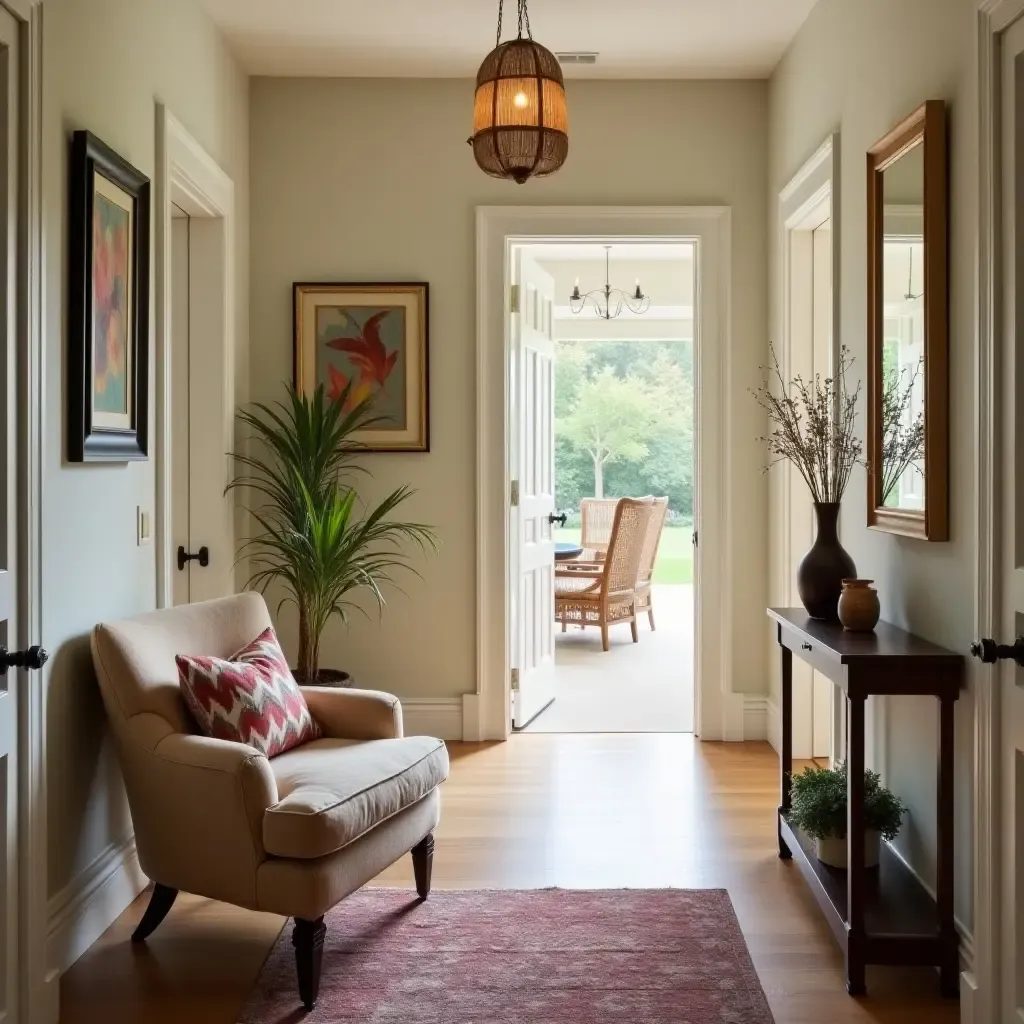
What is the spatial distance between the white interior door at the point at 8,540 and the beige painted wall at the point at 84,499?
0.20m

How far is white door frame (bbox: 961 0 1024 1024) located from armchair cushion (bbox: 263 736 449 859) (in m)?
1.34

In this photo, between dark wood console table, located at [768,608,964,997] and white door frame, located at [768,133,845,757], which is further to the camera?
white door frame, located at [768,133,845,757]

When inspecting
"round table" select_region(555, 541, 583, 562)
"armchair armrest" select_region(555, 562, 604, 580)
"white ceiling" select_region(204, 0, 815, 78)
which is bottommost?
"armchair armrest" select_region(555, 562, 604, 580)

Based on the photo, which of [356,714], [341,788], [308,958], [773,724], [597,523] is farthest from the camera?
[597,523]

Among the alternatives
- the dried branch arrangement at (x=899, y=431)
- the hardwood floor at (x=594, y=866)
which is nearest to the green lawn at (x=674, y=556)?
the hardwood floor at (x=594, y=866)

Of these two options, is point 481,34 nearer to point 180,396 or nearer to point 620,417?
point 180,396

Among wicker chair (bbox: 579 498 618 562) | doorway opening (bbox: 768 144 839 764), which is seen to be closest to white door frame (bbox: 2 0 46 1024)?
doorway opening (bbox: 768 144 839 764)

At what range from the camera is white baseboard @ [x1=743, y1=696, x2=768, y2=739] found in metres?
4.77

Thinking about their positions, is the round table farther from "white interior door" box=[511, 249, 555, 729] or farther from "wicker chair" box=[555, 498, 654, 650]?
"white interior door" box=[511, 249, 555, 729]

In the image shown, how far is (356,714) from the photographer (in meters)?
3.12

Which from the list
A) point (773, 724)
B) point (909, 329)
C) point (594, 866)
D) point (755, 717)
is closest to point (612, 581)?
point (755, 717)

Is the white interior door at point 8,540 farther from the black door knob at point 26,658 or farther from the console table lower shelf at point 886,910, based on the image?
the console table lower shelf at point 886,910

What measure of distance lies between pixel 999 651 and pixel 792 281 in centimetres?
252

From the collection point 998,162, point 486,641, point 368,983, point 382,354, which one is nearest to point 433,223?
point 382,354
